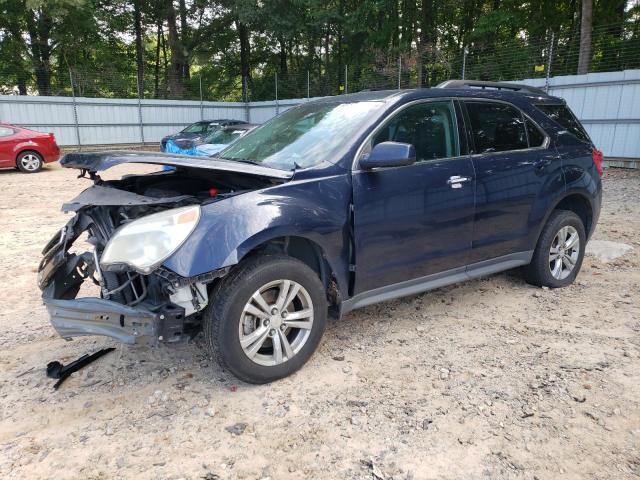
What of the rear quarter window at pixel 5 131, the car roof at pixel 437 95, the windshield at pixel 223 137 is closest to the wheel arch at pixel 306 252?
the car roof at pixel 437 95

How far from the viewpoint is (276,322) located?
2893mm

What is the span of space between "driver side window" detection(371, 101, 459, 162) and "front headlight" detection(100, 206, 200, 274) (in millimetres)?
1497

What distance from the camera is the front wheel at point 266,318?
8.82 ft

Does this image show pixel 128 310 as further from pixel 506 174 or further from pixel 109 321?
pixel 506 174

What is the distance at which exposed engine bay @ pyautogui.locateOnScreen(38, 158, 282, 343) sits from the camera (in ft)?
8.31

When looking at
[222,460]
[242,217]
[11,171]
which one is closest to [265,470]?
[222,460]

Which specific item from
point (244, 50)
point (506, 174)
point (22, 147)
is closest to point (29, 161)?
point (22, 147)

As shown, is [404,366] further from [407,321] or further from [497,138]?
[497,138]

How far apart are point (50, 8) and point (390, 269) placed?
79.4 ft

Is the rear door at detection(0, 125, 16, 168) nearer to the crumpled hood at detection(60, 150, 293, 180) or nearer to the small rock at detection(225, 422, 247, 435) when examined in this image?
the crumpled hood at detection(60, 150, 293, 180)

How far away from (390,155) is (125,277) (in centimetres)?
180

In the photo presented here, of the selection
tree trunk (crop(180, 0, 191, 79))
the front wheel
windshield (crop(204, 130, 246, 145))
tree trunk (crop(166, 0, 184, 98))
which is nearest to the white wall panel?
windshield (crop(204, 130, 246, 145))

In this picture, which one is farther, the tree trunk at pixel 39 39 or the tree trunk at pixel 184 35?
the tree trunk at pixel 184 35

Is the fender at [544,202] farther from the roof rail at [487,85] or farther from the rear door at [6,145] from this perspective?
the rear door at [6,145]
